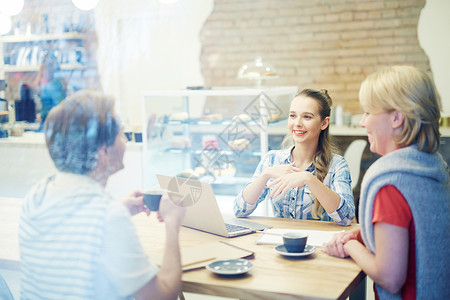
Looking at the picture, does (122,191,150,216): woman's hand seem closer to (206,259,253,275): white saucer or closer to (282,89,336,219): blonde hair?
(206,259,253,275): white saucer

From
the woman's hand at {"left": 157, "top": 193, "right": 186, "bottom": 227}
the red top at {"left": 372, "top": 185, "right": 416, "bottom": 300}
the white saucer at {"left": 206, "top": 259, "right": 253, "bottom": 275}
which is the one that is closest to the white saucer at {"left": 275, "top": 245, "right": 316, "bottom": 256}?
the white saucer at {"left": 206, "top": 259, "right": 253, "bottom": 275}

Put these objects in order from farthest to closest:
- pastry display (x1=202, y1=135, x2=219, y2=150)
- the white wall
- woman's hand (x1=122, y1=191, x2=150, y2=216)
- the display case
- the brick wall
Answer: the brick wall
the white wall
pastry display (x1=202, y1=135, x2=219, y2=150)
the display case
woman's hand (x1=122, y1=191, x2=150, y2=216)

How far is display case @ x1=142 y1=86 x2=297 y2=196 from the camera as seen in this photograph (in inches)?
127

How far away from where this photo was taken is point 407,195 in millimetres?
1216

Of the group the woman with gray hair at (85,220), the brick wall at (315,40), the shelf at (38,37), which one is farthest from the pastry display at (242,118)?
the woman with gray hair at (85,220)

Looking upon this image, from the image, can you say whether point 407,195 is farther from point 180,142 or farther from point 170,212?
point 180,142

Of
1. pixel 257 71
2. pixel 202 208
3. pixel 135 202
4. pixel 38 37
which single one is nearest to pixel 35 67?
pixel 38 37

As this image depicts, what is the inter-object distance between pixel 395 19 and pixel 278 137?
1.71m

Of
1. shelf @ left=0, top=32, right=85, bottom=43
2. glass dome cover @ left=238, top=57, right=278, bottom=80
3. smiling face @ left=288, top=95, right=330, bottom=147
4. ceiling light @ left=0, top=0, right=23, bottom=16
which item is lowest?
smiling face @ left=288, top=95, right=330, bottom=147

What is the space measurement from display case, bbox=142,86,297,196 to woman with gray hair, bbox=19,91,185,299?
81.9 inches

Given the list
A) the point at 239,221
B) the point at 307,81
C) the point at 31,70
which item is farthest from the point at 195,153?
the point at 31,70

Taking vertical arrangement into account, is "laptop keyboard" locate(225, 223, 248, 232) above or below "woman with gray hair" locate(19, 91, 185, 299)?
below

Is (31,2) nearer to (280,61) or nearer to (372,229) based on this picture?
(372,229)

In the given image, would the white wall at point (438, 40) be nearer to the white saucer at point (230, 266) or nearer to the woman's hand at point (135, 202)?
the white saucer at point (230, 266)
